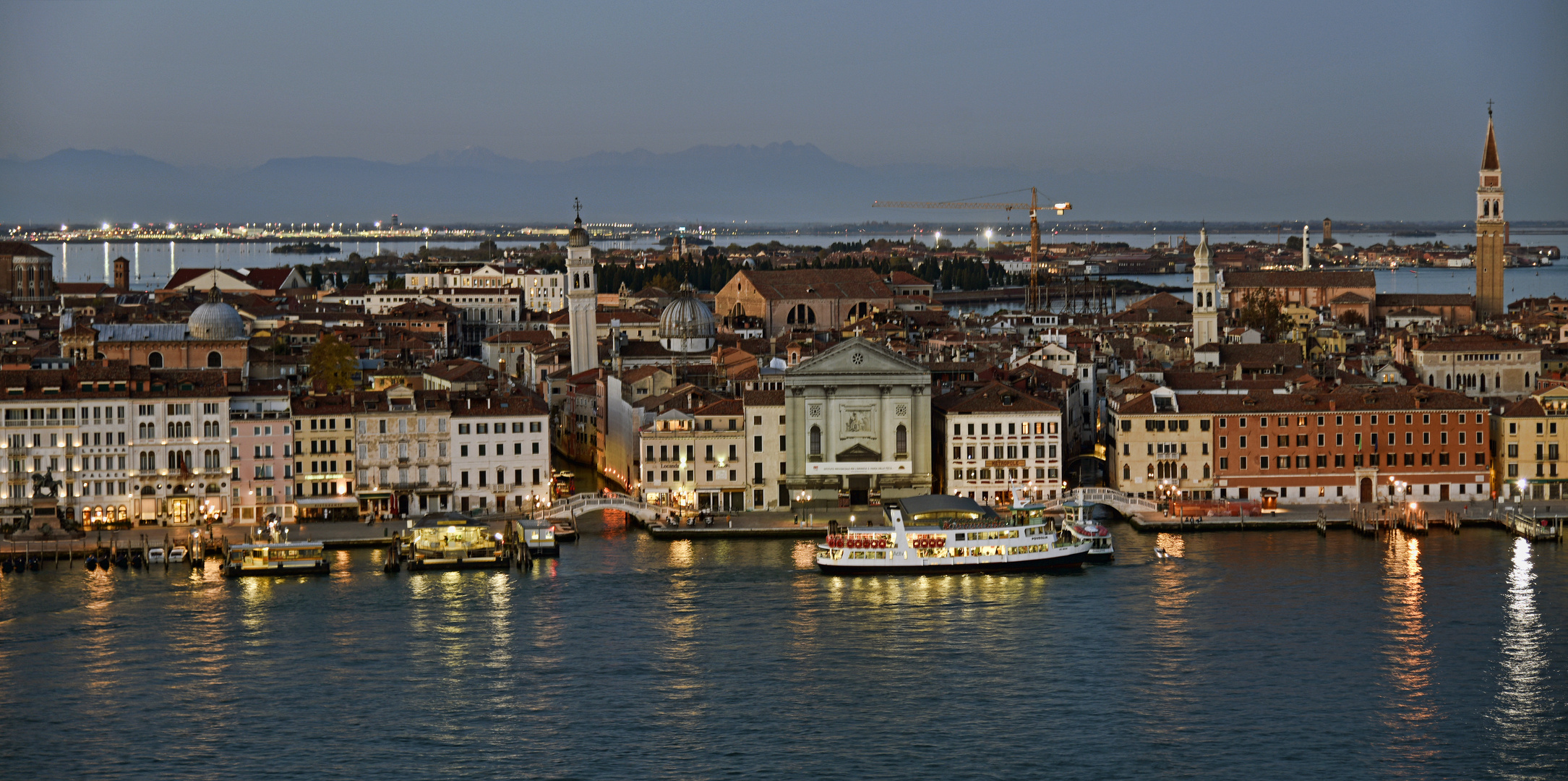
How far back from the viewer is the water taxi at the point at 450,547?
3198cm

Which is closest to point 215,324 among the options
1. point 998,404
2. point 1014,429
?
point 998,404

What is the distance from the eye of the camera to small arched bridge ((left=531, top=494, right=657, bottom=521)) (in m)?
35.5

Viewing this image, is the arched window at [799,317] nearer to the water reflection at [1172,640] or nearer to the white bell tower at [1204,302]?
the white bell tower at [1204,302]

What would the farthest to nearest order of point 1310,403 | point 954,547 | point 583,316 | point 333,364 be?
point 583,316 → point 333,364 → point 1310,403 → point 954,547

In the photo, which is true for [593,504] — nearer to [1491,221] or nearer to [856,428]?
[856,428]

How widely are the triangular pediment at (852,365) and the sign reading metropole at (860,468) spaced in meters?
1.49

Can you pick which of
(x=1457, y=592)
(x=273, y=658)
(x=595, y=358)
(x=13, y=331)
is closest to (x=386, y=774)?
(x=273, y=658)

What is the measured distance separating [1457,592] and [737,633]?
1031 cm

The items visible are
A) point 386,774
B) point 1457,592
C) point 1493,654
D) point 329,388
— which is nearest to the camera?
point 386,774

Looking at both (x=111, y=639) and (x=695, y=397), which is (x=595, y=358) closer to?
(x=695, y=397)

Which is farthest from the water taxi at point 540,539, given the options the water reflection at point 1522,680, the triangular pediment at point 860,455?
the water reflection at point 1522,680

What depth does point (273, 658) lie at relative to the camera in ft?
85.1

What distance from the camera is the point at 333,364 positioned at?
1869 inches

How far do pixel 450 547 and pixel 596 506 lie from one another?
4203 mm
